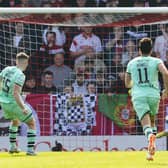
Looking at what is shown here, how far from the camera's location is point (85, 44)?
16203 millimetres

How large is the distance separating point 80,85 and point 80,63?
2.40 feet

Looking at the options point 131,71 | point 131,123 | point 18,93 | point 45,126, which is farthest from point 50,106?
point 131,71

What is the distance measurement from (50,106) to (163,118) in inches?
88.0

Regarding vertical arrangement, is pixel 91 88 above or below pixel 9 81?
above

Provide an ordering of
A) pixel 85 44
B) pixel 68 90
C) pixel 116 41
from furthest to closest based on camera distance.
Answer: pixel 85 44, pixel 116 41, pixel 68 90

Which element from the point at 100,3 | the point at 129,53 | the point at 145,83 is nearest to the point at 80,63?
the point at 129,53

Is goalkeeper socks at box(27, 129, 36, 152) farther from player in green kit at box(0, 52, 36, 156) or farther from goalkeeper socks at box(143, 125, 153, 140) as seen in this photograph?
goalkeeper socks at box(143, 125, 153, 140)

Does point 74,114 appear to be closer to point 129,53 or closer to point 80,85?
point 80,85

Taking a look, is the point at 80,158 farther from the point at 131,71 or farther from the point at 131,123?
the point at 131,123

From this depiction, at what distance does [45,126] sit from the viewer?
49.2 ft

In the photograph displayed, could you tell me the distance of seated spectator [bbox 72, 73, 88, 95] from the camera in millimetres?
15383

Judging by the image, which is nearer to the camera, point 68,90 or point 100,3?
point 68,90

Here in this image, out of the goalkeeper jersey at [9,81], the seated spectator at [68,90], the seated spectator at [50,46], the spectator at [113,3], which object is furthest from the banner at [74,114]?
the spectator at [113,3]

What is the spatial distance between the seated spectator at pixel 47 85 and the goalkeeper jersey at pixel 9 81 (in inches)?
115
